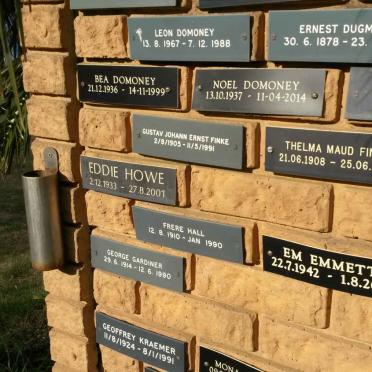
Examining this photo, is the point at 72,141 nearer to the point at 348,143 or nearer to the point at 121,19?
the point at 121,19

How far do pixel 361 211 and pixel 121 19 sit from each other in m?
0.93

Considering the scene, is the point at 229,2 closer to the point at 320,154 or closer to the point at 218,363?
the point at 320,154

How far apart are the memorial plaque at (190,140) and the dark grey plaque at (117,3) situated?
0.34 metres

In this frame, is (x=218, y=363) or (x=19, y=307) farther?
(x=19, y=307)

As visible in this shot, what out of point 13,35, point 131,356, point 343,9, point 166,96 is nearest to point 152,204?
point 166,96

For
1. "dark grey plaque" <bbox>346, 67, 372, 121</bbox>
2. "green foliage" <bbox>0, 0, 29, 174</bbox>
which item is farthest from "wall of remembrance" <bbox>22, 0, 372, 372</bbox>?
"green foliage" <bbox>0, 0, 29, 174</bbox>

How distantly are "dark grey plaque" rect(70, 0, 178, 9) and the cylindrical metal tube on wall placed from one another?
0.59 m

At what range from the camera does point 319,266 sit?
4.80 feet

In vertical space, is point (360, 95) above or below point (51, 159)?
above

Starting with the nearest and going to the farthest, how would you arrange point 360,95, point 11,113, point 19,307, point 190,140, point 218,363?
point 360,95, point 190,140, point 218,363, point 11,113, point 19,307

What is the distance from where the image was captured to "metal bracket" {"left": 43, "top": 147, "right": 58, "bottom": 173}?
6.15 ft

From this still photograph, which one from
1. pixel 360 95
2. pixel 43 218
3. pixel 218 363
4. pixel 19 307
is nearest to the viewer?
pixel 360 95

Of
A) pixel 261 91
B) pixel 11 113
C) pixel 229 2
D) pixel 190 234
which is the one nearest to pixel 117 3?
pixel 229 2

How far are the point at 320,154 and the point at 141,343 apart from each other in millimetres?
973
